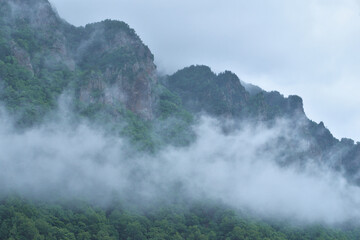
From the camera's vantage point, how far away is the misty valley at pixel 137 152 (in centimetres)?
7831

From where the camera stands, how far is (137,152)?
9931 centimetres

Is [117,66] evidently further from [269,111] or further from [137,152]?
[269,111]

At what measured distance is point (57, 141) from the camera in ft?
293

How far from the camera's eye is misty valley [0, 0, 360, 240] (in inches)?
3083

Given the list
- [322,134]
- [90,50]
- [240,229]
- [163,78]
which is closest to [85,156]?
[240,229]

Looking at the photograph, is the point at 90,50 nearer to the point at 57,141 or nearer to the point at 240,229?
the point at 57,141

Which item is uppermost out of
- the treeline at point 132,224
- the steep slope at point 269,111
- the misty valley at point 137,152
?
the steep slope at point 269,111

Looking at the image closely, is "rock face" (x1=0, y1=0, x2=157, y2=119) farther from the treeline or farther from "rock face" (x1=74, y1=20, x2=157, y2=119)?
the treeline

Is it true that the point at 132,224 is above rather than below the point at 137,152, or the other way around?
below

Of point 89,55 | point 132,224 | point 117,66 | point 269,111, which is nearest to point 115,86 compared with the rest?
point 117,66

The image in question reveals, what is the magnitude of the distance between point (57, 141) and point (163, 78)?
73593mm

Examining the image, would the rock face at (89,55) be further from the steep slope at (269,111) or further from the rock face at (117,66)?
the steep slope at (269,111)

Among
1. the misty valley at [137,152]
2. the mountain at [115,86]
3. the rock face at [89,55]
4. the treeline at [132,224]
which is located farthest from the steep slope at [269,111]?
the treeline at [132,224]

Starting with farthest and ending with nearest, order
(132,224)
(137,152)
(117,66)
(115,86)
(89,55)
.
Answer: (89,55) → (117,66) → (115,86) → (137,152) → (132,224)
